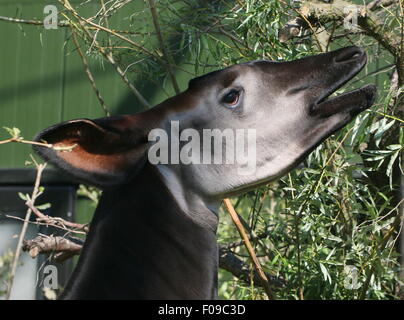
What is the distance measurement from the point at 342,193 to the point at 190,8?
38.9 inches

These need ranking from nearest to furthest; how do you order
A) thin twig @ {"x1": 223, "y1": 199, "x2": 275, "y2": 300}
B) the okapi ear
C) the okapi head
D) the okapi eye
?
the okapi ear < the okapi head < the okapi eye < thin twig @ {"x1": 223, "y1": 199, "x2": 275, "y2": 300}

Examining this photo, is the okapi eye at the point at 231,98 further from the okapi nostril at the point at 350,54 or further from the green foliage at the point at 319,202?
the green foliage at the point at 319,202

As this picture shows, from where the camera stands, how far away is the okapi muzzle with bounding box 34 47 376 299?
194 centimetres

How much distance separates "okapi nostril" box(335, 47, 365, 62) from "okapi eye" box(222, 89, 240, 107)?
28cm

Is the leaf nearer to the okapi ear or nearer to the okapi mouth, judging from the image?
the okapi mouth

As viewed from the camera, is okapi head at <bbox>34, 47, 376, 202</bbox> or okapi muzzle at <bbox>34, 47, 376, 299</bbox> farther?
okapi head at <bbox>34, 47, 376, 202</bbox>

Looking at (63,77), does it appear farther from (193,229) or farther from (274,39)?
(193,229)

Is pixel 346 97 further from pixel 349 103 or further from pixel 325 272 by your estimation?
pixel 325 272

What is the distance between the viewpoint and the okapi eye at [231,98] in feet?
7.26

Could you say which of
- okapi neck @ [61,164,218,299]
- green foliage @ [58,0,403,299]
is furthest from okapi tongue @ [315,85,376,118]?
green foliage @ [58,0,403,299]

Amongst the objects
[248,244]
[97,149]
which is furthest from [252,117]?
[248,244]

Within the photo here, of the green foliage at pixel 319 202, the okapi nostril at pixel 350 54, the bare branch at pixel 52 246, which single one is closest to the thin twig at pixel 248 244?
the green foliage at pixel 319 202
